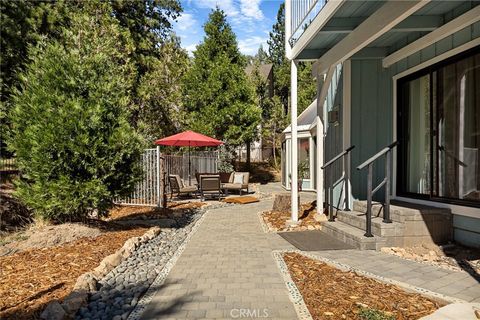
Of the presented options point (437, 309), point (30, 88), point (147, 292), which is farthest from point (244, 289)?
point (30, 88)

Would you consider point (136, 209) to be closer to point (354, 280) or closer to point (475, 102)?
point (354, 280)

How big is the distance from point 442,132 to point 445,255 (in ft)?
6.12

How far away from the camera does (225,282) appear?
3754 mm

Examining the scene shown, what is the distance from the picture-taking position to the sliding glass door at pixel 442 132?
4723 millimetres

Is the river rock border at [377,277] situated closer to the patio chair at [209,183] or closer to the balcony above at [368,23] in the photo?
the balcony above at [368,23]

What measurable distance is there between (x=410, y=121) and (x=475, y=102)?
58.0 inches

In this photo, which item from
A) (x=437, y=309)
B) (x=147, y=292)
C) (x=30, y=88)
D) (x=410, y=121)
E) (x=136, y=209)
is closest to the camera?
(x=437, y=309)

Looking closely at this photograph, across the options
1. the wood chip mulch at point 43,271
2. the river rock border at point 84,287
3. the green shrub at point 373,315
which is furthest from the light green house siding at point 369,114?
the wood chip mulch at point 43,271

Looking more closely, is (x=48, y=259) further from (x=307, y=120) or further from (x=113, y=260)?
(x=307, y=120)

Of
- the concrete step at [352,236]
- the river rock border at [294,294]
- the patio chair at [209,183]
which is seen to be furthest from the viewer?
the patio chair at [209,183]

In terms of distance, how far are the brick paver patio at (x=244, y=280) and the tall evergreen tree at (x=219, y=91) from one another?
12.2 m

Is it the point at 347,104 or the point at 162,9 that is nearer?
the point at 347,104

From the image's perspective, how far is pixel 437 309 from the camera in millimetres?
2945

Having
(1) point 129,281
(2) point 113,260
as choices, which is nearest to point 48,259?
(2) point 113,260
